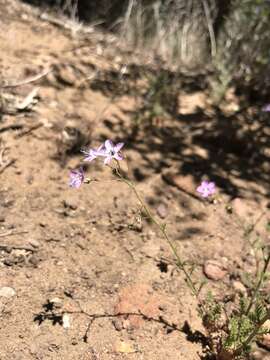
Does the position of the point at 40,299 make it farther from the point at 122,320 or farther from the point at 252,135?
the point at 252,135

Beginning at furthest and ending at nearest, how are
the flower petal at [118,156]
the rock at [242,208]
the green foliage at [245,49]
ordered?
1. the green foliage at [245,49]
2. the rock at [242,208]
3. the flower petal at [118,156]

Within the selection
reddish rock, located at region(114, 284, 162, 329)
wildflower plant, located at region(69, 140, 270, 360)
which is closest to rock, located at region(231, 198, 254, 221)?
wildflower plant, located at region(69, 140, 270, 360)

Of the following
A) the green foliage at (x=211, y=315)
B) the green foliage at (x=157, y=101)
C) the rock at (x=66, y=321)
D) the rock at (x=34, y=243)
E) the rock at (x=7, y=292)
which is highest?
the green foliage at (x=157, y=101)

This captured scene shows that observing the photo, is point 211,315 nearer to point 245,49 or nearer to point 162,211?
point 162,211

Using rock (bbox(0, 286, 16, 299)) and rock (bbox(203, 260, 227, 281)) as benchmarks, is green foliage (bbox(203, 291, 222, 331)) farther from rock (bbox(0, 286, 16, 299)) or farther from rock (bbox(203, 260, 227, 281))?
rock (bbox(0, 286, 16, 299))

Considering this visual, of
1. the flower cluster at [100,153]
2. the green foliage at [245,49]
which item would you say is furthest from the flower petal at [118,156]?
the green foliage at [245,49]

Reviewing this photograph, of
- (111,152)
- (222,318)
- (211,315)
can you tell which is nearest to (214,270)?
(222,318)

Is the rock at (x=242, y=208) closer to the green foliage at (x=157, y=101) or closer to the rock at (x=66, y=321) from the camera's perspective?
the green foliage at (x=157, y=101)
